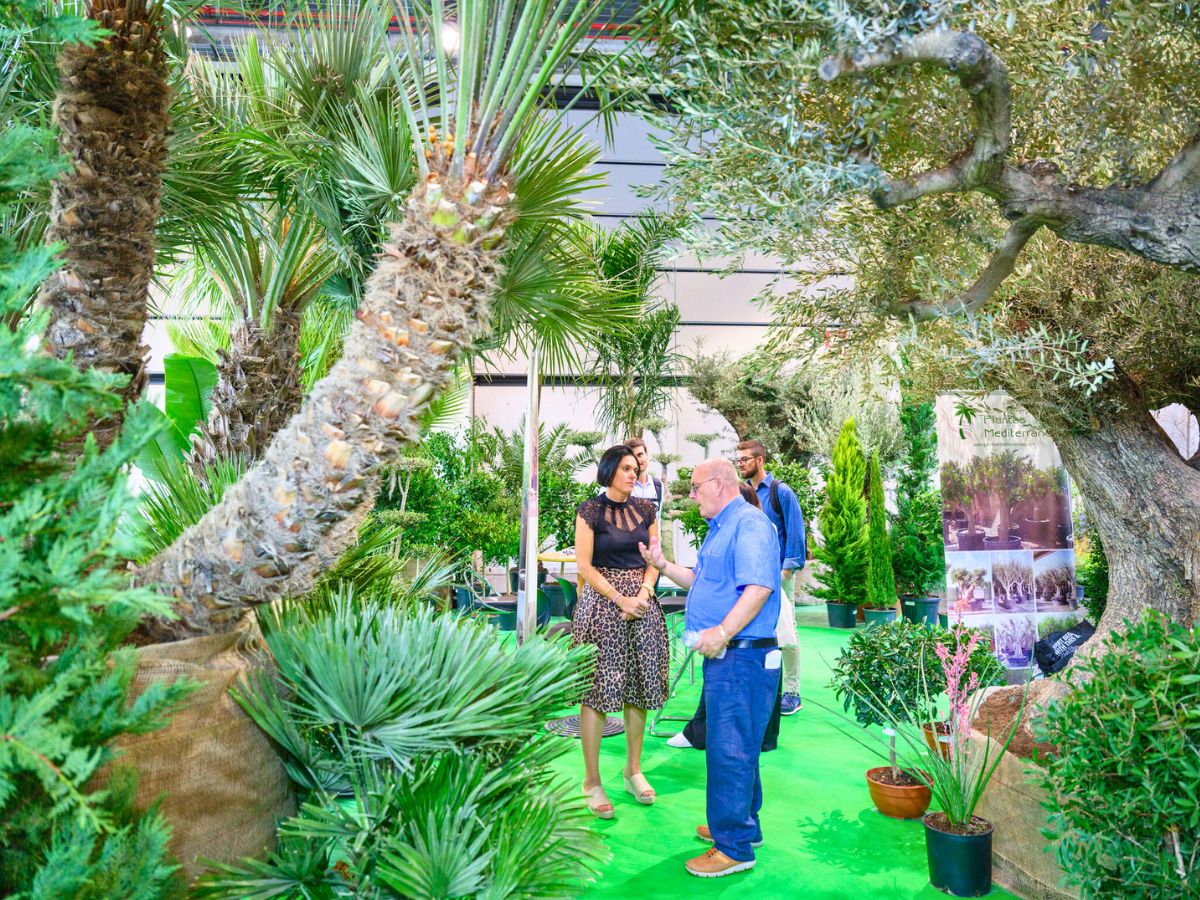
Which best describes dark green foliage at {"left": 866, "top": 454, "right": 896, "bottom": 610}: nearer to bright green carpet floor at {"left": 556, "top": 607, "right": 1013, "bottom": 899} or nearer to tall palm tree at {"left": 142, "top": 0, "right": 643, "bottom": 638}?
bright green carpet floor at {"left": 556, "top": 607, "right": 1013, "bottom": 899}

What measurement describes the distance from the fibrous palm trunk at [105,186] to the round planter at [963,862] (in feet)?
11.4

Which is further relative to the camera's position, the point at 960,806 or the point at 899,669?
the point at 899,669

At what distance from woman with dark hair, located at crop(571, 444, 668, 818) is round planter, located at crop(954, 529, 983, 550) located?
9.04 feet

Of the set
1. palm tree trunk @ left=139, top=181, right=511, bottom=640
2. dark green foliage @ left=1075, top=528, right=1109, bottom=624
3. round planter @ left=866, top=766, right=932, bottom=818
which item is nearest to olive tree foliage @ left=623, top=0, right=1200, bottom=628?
palm tree trunk @ left=139, top=181, right=511, bottom=640

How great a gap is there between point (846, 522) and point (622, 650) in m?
5.95

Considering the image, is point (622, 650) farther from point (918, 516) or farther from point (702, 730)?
point (918, 516)

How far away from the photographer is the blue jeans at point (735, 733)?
11.5 ft

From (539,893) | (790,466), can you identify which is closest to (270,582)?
(539,893)

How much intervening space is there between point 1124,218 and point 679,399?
41.5ft

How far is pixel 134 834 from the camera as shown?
5.21ft

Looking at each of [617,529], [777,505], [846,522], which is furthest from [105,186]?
[846,522]

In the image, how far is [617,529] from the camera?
14.7 feet

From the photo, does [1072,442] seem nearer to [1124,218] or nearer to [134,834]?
[1124,218]

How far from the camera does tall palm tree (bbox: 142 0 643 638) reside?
80.1 inches
